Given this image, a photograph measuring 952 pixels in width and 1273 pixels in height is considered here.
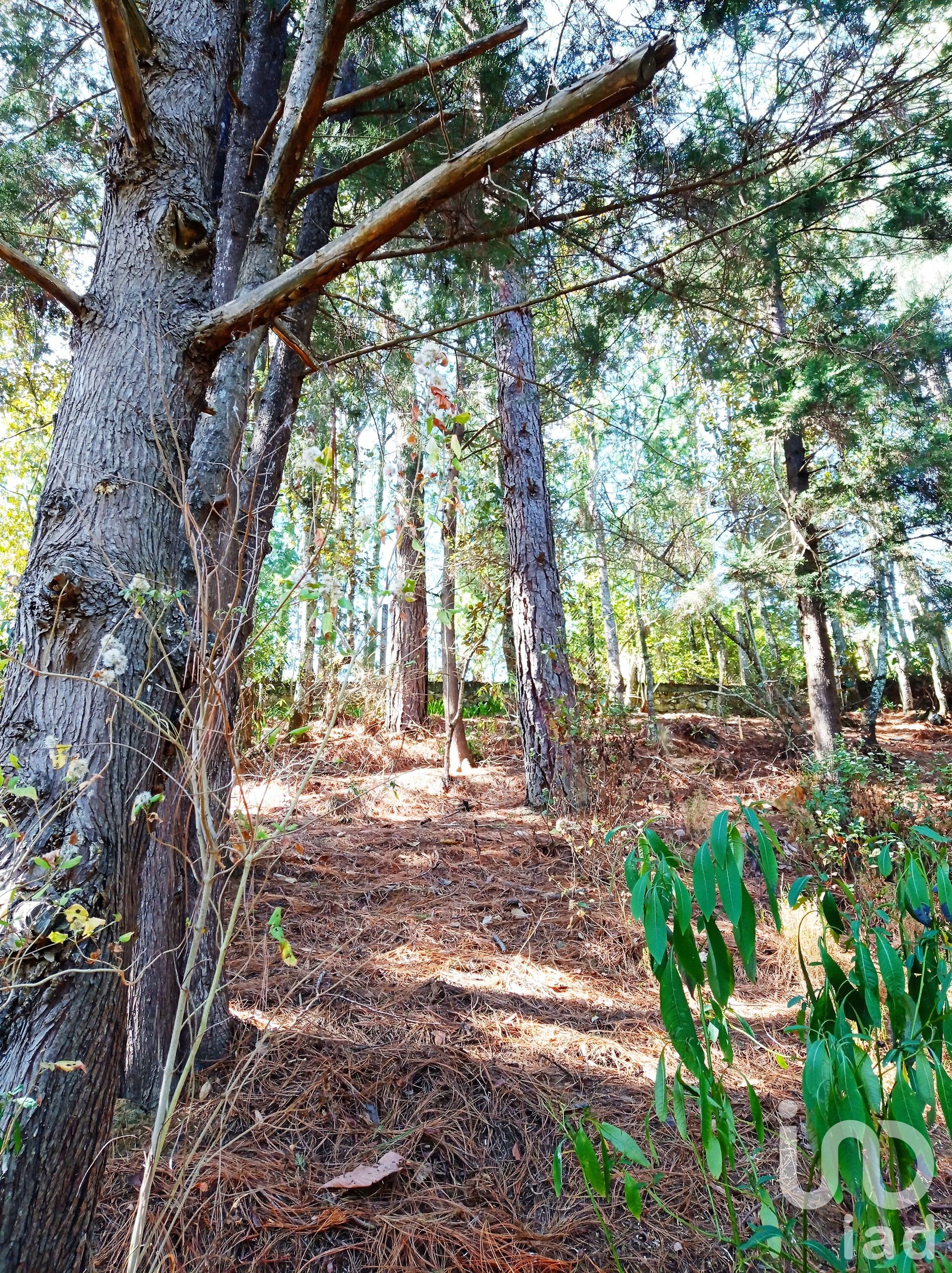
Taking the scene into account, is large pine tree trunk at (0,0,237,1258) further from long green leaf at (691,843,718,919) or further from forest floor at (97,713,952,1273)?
long green leaf at (691,843,718,919)

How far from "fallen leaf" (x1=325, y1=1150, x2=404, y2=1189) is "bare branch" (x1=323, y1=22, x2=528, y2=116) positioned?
10.1ft

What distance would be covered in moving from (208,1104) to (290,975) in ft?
2.04

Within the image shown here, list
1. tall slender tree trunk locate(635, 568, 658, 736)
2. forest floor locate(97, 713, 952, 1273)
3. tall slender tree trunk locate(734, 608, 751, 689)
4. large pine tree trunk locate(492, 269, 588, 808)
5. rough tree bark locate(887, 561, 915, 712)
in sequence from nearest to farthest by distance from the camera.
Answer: forest floor locate(97, 713, 952, 1273) < large pine tree trunk locate(492, 269, 588, 808) < tall slender tree trunk locate(635, 568, 658, 736) < rough tree bark locate(887, 561, 915, 712) < tall slender tree trunk locate(734, 608, 751, 689)

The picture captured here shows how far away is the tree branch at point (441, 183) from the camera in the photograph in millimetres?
1405

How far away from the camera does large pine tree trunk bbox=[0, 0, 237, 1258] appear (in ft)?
3.64

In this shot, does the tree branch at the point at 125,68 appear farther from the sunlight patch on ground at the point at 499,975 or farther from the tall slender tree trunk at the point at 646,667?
the tall slender tree trunk at the point at 646,667

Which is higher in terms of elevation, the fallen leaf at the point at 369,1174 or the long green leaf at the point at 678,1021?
the long green leaf at the point at 678,1021

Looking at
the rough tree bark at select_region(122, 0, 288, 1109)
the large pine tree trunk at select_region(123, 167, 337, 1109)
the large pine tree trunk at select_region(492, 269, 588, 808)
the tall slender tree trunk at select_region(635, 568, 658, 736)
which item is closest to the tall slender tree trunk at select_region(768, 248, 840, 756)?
the tall slender tree trunk at select_region(635, 568, 658, 736)

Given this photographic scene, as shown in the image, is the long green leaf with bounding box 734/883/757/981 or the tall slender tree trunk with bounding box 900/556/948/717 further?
the tall slender tree trunk with bounding box 900/556/948/717

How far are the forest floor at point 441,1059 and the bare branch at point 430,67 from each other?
2182mm

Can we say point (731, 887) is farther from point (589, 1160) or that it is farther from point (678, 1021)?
point (589, 1160)

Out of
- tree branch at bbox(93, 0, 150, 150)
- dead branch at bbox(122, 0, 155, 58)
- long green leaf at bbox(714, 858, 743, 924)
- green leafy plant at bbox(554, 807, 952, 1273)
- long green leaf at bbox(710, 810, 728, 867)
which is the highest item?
dead branch at bbox(122, 0, 155, 58)

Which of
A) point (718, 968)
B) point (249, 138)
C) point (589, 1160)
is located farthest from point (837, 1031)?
point (249, 138)

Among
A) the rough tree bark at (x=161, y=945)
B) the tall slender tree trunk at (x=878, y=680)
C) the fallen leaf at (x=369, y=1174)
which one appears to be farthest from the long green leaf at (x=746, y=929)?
the tall slender tree trunk at (x=878, y=680)
